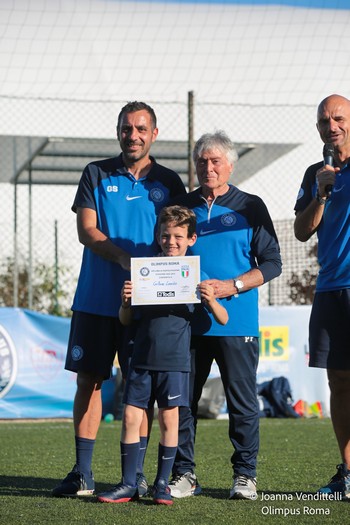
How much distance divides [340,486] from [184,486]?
825 mm

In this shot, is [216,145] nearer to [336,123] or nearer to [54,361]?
[336,123]

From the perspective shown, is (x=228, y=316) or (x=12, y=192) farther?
(x=12, y=192)

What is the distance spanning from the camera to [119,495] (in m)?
4.94

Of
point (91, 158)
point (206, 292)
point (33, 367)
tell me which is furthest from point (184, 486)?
point (91, 158)

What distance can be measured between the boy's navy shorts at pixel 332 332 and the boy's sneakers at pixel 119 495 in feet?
3.72

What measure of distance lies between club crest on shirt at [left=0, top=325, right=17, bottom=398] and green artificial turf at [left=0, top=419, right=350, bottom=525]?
31.3 inches

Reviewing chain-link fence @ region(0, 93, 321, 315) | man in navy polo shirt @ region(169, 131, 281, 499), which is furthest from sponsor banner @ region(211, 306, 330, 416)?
man in navy polo shirt @ region(169, 131, 281, 499)

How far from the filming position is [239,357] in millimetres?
5328

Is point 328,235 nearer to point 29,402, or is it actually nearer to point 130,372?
point 130,372

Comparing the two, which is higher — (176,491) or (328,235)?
(328,235)

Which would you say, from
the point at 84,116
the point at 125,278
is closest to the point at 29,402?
the point at 84,116

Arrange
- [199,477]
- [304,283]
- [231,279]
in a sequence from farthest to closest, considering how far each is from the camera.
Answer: [304,283] < [199,477] < [231,279]

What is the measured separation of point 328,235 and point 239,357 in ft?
2.62

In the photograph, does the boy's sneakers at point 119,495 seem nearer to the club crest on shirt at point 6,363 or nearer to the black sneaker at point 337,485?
the black sneaker at point 337,485
